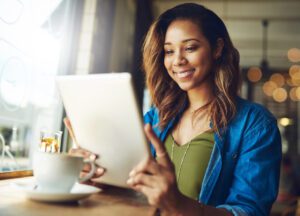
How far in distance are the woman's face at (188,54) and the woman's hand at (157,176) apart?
2.17ft

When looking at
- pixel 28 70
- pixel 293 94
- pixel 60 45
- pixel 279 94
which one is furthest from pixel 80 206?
pixel 293 94

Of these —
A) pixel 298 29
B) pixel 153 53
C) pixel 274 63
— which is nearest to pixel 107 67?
pixel 153 53

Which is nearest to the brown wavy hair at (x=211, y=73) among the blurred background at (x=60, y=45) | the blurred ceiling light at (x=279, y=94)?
the blurred background at (x=60, y=45)

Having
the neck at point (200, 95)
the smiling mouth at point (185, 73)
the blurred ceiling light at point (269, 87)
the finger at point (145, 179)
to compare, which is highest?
the blurred ceiling light at point (269, 87)

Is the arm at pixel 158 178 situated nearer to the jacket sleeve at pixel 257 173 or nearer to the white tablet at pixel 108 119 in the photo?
the white tablet at pixel 108 119

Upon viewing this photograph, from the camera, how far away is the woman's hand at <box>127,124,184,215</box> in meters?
0.66

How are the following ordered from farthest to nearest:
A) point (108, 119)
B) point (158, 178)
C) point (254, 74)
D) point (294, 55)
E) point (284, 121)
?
point (284, 121), point (254, 74), point (294, 55), point (108, 119), point (158, 178)

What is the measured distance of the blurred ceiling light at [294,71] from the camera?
6.19m

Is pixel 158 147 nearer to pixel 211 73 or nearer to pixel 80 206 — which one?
pixel 80 206

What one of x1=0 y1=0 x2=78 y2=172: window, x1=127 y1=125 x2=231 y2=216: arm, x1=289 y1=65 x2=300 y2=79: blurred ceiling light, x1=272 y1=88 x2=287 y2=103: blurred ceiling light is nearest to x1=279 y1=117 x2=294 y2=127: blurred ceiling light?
x1=272 y1=88 x2=287 y2=103: blurred ceiling light

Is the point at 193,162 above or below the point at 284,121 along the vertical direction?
below

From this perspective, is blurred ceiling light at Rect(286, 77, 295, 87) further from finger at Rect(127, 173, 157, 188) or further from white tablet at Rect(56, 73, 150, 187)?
finger at Rect(127, 173, 157, 188)

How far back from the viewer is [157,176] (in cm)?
66

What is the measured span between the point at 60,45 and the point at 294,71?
5514 millimetres
